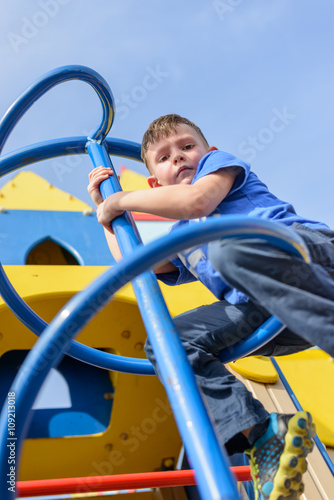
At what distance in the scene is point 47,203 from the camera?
329 centimetres

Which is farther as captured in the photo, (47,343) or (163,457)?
(163,457)

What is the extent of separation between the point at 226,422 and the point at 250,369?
103 centimetres

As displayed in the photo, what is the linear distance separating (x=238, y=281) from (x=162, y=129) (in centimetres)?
69

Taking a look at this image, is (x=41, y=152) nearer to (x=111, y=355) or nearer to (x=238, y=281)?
(x=111, y=355)

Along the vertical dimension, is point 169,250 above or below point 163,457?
below

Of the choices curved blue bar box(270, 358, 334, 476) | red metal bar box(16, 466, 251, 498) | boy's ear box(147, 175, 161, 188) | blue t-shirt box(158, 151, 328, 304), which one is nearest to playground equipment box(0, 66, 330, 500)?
blue t-shirt box(158, 151, 328, 304)

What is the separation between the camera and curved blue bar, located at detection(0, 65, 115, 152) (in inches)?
50.7

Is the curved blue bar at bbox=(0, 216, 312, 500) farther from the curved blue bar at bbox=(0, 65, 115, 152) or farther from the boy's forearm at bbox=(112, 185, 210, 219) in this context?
the curved blue bar at bbox=(0, 65, 115, 152)

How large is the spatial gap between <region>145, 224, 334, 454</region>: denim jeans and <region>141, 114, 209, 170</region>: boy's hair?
0.51 metres

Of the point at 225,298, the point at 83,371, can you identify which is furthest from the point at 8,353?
the point at 225,298

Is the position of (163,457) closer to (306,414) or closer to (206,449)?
(306,414)

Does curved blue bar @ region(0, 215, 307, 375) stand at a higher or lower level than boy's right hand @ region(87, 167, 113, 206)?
lower

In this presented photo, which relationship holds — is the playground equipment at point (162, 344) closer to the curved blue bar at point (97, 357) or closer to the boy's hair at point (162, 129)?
Answer: the curved blue bar at point (97, 357)

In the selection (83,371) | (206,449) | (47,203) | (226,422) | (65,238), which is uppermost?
(47,203)
